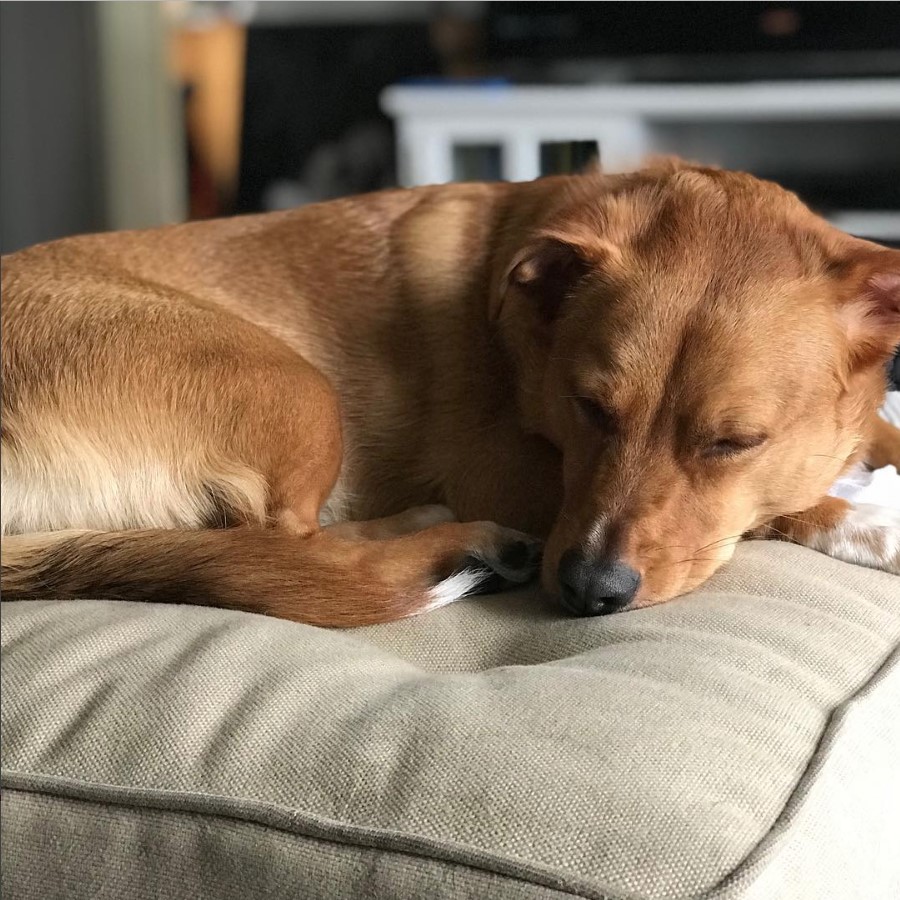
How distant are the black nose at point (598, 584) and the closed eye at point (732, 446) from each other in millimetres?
211

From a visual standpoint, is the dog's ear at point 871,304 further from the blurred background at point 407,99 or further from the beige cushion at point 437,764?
the blurred background at point 407,99

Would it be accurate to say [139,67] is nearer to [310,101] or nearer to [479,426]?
[310,101]

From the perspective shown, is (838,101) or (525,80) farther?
(525,80)

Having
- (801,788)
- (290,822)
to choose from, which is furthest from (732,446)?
(290,822)

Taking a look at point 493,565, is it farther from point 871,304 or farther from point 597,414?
point 871,304

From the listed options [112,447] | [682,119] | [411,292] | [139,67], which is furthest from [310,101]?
[112,447]

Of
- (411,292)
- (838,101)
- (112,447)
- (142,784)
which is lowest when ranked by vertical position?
(142,784)

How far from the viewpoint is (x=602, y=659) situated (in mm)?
1216

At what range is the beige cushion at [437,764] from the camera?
92cm

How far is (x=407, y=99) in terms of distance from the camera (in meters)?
4.04

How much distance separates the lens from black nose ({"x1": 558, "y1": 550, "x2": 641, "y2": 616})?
4.43 feet

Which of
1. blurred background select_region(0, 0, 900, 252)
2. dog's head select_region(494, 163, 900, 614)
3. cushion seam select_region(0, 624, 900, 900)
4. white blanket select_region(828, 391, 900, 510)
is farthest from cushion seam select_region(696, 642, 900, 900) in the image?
blurred background select_region(0, 0, 900, 252)

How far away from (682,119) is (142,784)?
362 centimetres

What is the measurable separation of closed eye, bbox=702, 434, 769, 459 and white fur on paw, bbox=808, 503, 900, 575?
0.23 m
